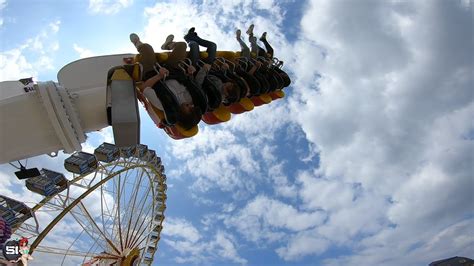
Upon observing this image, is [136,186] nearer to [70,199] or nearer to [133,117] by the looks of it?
[70,199]

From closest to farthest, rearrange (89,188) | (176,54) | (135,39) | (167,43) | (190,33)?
(135,39)
(176,54)
(167,43)
(190,33)
(89,188)

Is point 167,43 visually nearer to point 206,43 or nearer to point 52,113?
point 206,43

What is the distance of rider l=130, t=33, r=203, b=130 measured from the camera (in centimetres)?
527

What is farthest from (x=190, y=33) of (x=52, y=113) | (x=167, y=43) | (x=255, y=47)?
(x=52, y=113)

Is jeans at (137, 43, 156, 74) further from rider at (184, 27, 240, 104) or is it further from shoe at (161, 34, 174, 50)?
rider at (184, 27, 240, 104)

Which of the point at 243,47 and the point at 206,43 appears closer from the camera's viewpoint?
the point at 206,43

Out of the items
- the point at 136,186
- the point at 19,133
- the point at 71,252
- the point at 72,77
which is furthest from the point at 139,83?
the point at 136,186

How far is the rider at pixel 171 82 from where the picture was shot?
5266 millimetres

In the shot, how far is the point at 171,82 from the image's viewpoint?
5508 millimetres

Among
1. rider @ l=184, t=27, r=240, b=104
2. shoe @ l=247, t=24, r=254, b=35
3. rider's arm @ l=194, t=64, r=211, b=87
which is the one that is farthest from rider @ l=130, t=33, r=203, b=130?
shoe @ l=247, t=24, r=254, b=35

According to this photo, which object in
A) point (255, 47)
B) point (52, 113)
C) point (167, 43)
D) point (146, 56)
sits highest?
point (255, 47)

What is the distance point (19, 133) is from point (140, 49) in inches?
76.8

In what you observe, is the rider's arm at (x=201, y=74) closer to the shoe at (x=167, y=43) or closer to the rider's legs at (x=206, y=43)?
the rider's legs at (x=206, y=43)

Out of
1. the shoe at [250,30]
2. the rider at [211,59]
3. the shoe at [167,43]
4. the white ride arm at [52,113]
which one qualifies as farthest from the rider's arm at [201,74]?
the shoe at [250,30]
